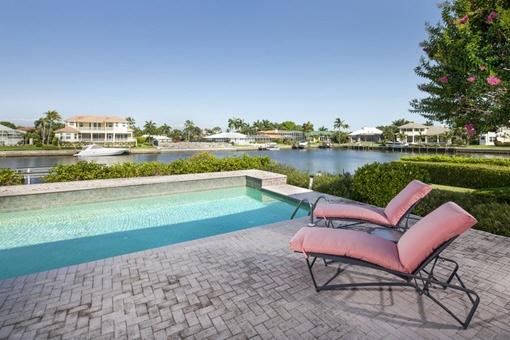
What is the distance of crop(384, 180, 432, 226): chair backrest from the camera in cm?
398

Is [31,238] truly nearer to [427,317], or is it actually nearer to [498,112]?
[427,317]

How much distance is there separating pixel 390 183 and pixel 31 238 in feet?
29.1

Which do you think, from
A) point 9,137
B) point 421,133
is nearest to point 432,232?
point 421,133

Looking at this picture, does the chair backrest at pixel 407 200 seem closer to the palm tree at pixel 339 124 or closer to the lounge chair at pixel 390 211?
the lounge chair at pixel 390 211

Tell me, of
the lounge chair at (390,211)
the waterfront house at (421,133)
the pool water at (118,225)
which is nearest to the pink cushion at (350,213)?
the lounge chair at (390,211)

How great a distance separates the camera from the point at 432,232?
2.43m

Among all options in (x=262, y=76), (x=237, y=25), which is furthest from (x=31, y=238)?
(x=262, y=76)

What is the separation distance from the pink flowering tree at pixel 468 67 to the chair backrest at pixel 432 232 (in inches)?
132

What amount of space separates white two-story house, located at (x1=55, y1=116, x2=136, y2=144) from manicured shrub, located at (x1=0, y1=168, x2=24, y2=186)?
1893 inches

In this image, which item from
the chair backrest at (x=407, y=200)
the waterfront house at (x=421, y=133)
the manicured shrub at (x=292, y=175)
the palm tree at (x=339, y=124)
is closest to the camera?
the chair backrest at (x=407, y=200)

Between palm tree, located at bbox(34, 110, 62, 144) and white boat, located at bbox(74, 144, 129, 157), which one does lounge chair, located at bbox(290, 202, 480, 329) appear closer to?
white boat, located at bbox(74, 144, 129, 157)

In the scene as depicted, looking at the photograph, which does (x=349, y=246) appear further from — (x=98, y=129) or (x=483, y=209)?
(x=98, y=129)

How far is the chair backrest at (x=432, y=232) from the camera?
226cm

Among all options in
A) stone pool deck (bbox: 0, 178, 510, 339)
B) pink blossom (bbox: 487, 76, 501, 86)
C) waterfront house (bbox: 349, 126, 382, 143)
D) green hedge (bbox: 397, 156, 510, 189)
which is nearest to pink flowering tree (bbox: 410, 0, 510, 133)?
pink blossom (bbox: 487, 76, 501, 86)
